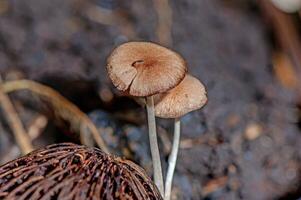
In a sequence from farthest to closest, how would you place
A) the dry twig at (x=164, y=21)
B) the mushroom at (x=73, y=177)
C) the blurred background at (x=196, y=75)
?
the dry twig at (x=164, y=21) < the blurred background at (x=196, y=75) < the mushroom at (x=73, y=177)

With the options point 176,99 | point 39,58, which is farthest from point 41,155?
Result: point 39,58

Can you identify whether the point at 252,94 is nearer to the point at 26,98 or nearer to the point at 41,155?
the point at 26,98

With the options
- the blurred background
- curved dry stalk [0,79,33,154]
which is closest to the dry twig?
the blurred background

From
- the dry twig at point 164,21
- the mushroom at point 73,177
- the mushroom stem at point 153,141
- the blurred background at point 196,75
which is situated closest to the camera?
the mushroom at point 73,177

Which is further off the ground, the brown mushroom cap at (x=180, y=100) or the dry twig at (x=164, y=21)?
the brown mushroom cap at (x=180, y=100)

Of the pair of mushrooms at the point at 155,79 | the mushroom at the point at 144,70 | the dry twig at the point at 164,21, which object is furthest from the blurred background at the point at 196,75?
the mushroom at the point at 144,70

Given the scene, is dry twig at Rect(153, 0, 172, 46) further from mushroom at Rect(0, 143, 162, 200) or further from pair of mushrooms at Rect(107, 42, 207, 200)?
mushroom at Rect(0, 143, 162, 200)

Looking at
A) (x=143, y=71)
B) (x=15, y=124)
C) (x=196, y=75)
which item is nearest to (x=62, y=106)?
(x=15, y=124)

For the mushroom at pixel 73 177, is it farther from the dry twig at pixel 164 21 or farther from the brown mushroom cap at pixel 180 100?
the dry twig at pixel 164 21
